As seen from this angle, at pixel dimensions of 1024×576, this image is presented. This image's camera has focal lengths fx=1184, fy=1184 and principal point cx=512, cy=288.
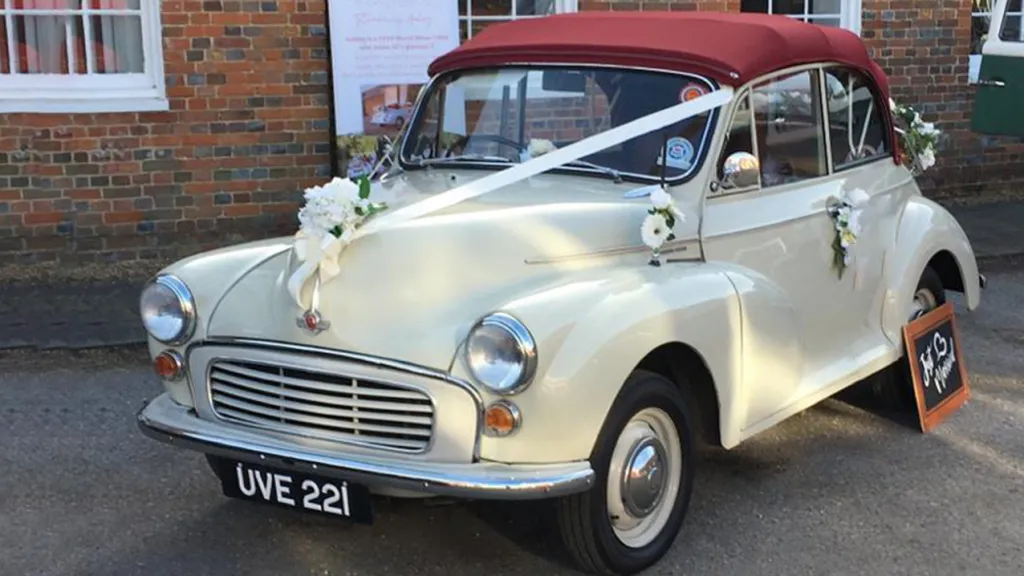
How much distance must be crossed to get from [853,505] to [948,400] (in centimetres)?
127

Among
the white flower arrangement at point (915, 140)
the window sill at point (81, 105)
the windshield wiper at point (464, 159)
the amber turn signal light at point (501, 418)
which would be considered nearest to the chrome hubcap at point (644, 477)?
the amber turn signal light at point (501, 418)

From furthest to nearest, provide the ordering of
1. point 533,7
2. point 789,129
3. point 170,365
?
point 533,7, point 789,129, point 170,365

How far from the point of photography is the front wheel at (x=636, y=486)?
3.55m

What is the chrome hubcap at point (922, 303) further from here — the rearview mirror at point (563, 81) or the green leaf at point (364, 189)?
the green leaf at point (364, 189)

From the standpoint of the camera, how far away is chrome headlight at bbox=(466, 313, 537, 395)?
3.29 metres

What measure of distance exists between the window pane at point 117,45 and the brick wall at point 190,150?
295mm

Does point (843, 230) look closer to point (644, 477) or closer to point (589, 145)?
point (589, 145)

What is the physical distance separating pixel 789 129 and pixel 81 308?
4.66 meters

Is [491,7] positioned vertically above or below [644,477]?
above

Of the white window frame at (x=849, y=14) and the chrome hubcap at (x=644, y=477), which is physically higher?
the white window frame at (x=849, y=14)

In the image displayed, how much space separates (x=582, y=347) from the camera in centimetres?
338

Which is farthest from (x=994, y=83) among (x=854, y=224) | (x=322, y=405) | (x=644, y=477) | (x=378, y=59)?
(x=322, y=405)

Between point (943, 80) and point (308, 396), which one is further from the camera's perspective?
point (943, 80)

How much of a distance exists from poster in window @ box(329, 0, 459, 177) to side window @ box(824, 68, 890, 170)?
4015mm
